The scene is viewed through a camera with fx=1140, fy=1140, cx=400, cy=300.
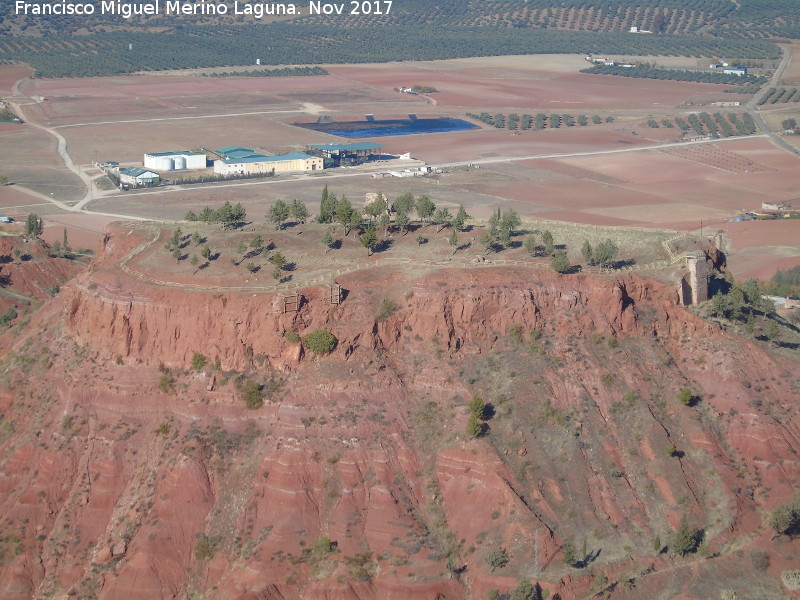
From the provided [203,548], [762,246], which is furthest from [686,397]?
[762,246]

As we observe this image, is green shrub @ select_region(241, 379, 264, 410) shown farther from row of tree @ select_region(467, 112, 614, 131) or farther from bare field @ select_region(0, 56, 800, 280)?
row of tree @ select_region(467, 112, 614, 131)

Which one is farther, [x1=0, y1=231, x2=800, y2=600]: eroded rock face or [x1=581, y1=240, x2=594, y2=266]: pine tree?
[x1=581, y1=240, x2=594, y2=266]: pine tree

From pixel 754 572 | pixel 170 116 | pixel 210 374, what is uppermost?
pixel 210 374

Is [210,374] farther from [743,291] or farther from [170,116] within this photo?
[170,116]

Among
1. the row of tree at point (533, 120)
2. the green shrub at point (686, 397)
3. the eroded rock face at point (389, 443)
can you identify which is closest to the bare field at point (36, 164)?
the row of tree at point (533, 120)

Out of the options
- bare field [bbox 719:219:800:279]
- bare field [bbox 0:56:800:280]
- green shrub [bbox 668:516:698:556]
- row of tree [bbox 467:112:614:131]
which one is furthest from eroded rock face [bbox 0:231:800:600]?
row of tree [bbox 467:112:614:131]

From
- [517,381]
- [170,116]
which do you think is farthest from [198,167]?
[517,381]

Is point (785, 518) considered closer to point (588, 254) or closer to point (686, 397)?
point (686, 397)
